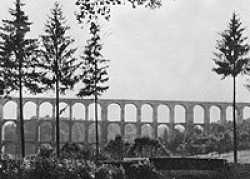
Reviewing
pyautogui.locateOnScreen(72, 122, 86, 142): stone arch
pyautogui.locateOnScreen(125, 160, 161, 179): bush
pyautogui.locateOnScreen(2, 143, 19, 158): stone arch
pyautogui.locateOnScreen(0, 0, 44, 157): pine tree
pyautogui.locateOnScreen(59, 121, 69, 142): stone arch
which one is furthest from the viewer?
pyautogui.locateOnScreen(72, 122, 86, 142): stone arch

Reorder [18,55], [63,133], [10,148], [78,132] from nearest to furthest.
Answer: [18,55]
[10,148]
[63,133]
[78,132]

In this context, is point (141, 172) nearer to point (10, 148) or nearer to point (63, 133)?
point (10, 148)

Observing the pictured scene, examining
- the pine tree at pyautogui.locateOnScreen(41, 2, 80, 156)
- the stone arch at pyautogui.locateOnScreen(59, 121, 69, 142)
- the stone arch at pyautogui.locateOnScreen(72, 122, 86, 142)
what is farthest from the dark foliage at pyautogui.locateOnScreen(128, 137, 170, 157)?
the stone arch at pyautogui.locateOnScreen(72, 122, 86, 142)

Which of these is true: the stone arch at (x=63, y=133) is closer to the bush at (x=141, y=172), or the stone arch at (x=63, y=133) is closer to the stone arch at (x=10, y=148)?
the stone arch at (x=10, y=148)

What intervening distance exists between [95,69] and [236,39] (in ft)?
37.1

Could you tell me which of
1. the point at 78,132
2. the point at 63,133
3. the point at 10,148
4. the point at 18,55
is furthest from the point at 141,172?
the point at 78,132

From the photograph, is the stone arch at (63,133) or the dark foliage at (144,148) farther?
the stone arch at (63,133)

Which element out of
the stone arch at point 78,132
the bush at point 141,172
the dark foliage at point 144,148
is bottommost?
the stone arch at point 78,132

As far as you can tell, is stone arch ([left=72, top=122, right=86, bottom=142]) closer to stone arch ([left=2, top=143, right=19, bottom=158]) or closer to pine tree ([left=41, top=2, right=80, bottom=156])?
stone arch ([left=2, top=143, right=19, bottom=158])

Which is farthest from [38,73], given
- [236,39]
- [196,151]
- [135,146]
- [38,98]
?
[38,98]

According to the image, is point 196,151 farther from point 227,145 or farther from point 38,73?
point 38,73

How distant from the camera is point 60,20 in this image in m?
43.7

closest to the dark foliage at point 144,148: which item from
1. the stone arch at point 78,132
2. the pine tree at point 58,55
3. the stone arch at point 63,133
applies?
the pine tree at point 58,55

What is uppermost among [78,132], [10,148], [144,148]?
[144,148]
